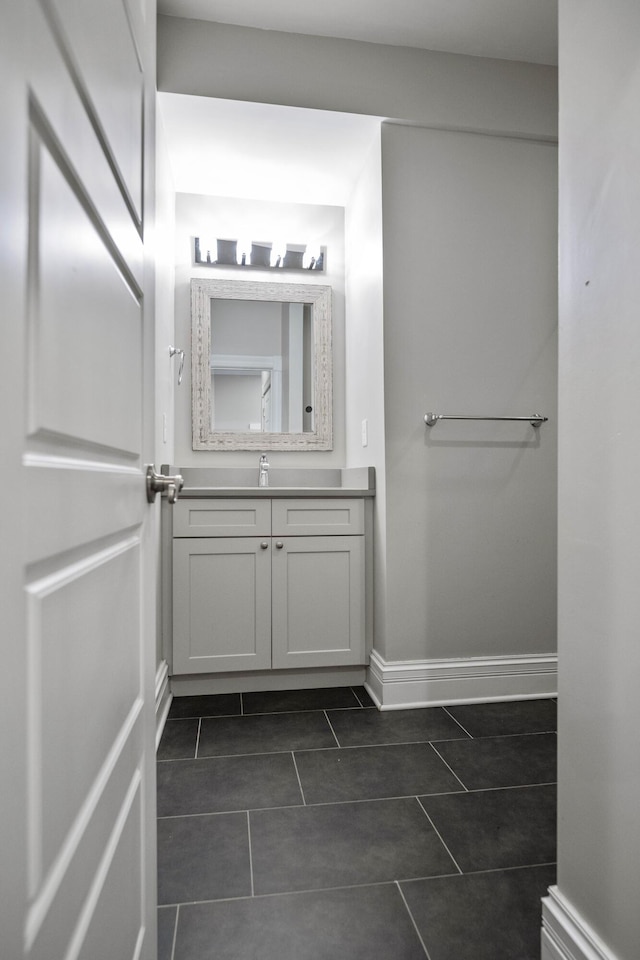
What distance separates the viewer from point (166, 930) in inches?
44.8

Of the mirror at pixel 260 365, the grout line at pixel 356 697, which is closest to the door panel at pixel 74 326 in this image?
the grout line at pixel 356 697

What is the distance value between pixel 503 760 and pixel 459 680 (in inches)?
19.5

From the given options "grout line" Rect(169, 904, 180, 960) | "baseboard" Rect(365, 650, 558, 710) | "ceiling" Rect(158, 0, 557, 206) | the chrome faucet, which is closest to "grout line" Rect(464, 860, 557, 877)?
"grout line" Rect(169, 904, 180, 960)

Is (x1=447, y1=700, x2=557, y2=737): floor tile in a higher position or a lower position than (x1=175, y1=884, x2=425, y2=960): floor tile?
lower

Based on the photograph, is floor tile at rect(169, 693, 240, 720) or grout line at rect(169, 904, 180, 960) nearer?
grout line at rect(169, 904, 180, 960)

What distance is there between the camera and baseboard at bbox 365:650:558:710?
2285mm

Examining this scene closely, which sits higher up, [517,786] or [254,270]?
[254,270]

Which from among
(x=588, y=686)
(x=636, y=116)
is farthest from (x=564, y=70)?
(x=588, y=686)

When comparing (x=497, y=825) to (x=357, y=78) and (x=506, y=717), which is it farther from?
(x=357, y=78)

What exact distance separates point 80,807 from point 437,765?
4.96 ft

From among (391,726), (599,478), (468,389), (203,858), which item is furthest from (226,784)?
(468,389)

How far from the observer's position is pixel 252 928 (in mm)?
1153

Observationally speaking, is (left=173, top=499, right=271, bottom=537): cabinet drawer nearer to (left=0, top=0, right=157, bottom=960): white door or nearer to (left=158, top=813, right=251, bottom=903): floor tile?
(left=158, top=813, right=251, bottom=903): floor tile

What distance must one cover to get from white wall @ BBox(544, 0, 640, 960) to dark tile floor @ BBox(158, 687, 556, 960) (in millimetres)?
261
